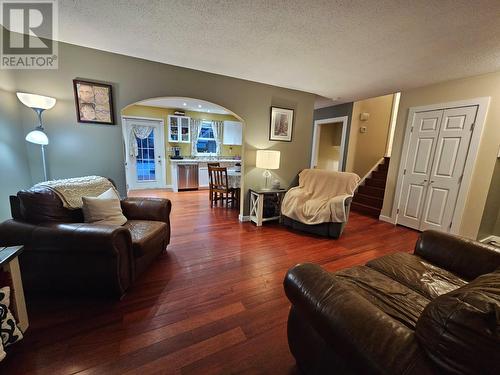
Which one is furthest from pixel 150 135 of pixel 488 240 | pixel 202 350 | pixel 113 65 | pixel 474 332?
pixel 488 240

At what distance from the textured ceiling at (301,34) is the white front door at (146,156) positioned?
3.60 m

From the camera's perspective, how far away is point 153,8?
5.45 feet

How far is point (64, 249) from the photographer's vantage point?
4.91 feet

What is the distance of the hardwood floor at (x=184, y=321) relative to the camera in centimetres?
118

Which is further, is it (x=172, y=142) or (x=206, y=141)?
(x=206, y=141)

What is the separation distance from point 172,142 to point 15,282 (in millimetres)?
5252

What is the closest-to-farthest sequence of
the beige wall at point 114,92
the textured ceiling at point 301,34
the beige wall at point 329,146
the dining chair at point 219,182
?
the textured ceiling at point 301,34, the beige wall at point 114,92, the dining chair at point 219,182, the beige wall at point 329,146

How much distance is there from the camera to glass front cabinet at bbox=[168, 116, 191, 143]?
233 inches

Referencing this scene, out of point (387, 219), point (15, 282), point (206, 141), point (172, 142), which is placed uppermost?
point (206, 141)

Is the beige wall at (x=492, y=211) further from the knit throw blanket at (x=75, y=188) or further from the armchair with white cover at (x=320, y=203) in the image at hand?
the knit throw blanket at (x=75, y=188)

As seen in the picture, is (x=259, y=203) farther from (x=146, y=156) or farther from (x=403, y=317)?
(x=146, y=156)

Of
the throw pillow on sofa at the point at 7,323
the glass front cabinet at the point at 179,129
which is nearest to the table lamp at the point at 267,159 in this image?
the throw pillow on sofa at the point at 7,323

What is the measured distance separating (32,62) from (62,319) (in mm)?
2570
